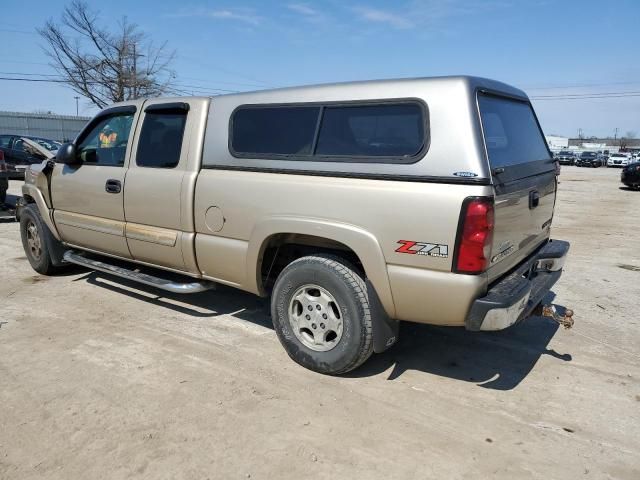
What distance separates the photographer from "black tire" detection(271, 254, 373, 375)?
3295mm

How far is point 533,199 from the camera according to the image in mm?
3479

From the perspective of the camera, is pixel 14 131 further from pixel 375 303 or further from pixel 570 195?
pixel 375 303

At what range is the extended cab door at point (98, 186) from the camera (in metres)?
4.64

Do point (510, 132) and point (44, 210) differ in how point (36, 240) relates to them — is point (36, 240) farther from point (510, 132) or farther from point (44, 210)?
point (510, 132)

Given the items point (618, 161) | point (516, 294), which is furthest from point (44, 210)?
point (618, 161)

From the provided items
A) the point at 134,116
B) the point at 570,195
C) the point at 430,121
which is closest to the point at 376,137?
the point at 430,121

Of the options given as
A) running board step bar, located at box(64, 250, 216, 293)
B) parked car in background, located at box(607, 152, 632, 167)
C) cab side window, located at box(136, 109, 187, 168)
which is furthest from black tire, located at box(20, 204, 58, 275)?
parked car in background, located at box(607, 152, 632, 167)

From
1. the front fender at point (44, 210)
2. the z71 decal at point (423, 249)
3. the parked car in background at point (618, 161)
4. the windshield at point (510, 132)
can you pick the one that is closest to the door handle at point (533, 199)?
the windshield at point (510, 132)

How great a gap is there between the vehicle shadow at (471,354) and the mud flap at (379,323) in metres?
0.39

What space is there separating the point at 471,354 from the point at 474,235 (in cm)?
154

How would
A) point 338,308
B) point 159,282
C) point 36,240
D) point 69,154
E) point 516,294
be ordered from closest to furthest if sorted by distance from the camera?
point 516,294, point 338,308, point 159,282, point 69,154, point 36,240

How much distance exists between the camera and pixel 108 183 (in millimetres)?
4641

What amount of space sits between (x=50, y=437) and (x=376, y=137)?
263 centimetres

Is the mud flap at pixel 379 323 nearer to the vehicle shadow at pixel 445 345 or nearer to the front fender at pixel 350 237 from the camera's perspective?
the front fender at pixel 350 237
